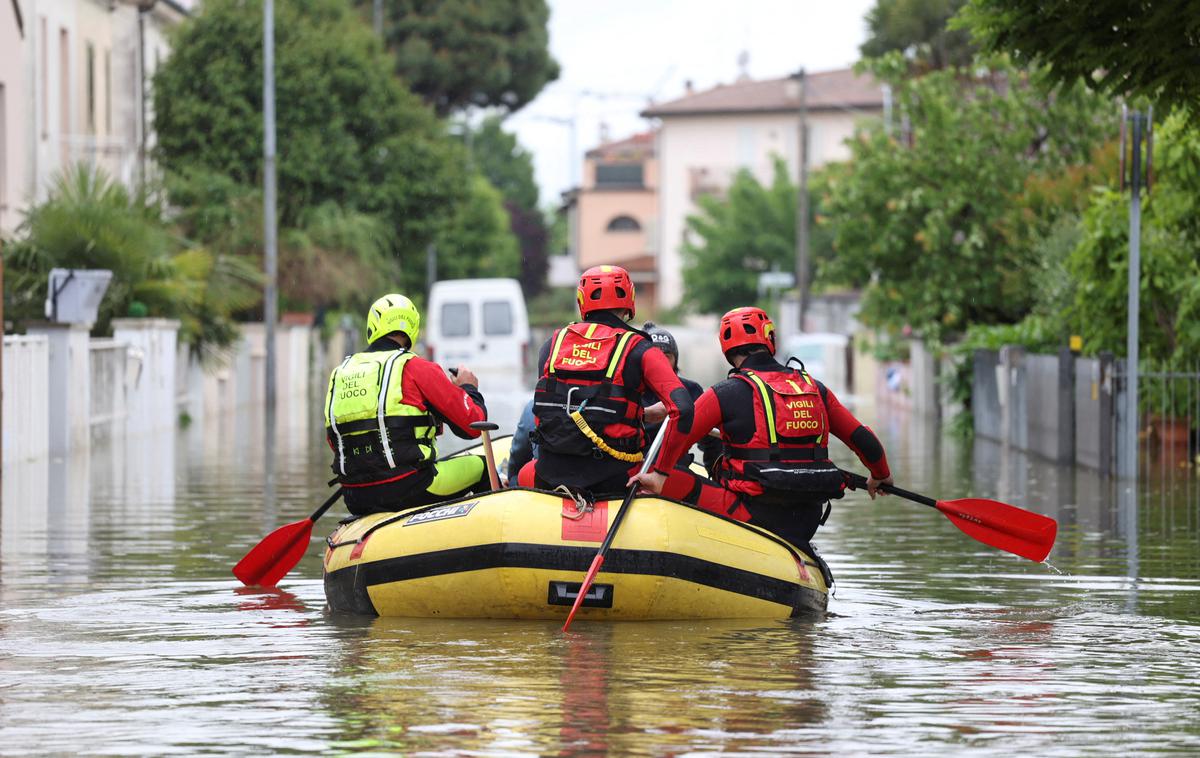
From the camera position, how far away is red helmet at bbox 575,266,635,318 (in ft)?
37.0

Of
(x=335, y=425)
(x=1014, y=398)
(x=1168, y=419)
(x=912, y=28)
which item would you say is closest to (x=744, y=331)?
(x=335, y=425)

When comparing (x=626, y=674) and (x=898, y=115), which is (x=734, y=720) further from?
(x=898, y=115)

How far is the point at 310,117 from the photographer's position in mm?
47906

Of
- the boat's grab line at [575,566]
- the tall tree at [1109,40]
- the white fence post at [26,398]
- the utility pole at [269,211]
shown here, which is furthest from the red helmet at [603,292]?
the utility pole at [269,211]

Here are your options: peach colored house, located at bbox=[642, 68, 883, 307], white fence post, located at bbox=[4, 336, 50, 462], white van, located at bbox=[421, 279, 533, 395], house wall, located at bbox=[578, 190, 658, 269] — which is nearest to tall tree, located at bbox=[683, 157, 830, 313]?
peach colored house, located at bbox=[642, 68, 883, 307]

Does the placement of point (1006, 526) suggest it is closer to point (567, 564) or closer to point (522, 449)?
point (522, 449)

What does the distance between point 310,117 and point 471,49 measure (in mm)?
24397

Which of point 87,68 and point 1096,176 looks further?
point 87,68

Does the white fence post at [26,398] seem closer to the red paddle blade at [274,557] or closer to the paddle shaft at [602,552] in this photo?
the red paddle blade at [274,557]

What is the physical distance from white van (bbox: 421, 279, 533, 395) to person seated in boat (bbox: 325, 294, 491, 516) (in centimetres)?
3332

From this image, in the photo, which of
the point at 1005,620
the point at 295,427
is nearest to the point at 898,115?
the point at 295,427

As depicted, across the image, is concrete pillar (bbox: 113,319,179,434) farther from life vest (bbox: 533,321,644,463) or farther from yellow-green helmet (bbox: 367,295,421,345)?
life vest (bbox: 533,321,644,463)

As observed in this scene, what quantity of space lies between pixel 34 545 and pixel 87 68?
2619cm

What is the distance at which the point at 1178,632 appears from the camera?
35.3 feet
